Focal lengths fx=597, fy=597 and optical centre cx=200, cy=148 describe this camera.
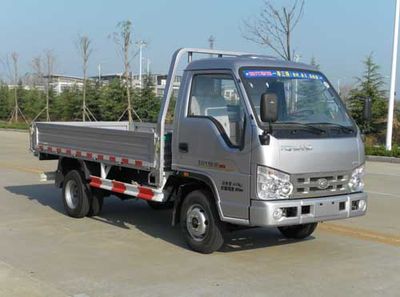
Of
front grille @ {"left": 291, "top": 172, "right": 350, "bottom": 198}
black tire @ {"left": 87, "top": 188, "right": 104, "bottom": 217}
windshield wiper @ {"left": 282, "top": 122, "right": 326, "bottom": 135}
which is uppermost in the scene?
windshield wiper @ {"left": 282, "top": 122, "right": 326, "bottom": 135}

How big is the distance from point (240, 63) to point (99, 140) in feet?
8.82

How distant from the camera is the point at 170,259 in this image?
674 centimetres

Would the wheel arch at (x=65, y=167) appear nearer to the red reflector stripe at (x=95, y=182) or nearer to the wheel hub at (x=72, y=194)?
the wheel hub at (x=72, y=194)

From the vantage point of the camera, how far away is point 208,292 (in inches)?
217

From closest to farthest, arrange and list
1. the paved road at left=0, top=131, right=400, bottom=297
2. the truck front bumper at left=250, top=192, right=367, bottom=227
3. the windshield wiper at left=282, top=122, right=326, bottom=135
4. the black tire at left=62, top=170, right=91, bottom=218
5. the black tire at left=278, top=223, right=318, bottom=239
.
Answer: the paved road at left=0, top=131, right=400, bottom=297
the truck front bumper at left=250, top=192, right=367, bottom=227
the windshield wiper at left=282, top=122, right=326, bottom=135
the black tire at left=278, top=223, right=318, bottom=239
the black tire at left=62, top=170, right=91, bottom=218

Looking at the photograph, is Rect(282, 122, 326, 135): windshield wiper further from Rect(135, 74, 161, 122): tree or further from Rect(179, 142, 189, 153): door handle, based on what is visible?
Rect(135, 74, 161, 122): tree

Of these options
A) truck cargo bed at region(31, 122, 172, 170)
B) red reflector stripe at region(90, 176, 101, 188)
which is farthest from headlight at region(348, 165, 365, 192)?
red reflector stripe at region(90, 176, 101, 188)

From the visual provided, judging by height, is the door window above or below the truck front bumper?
above

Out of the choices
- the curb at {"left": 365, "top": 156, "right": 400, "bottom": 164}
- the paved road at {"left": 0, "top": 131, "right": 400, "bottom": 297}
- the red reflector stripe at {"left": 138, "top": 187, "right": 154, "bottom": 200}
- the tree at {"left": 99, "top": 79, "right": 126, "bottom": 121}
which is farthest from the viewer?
the tree at {"left": 99, "top": 79, "right": 126, "bottom": 121}

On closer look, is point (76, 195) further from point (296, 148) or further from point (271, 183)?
point (296, 148)

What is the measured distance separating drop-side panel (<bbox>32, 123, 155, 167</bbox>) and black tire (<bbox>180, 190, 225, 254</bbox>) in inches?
31.6

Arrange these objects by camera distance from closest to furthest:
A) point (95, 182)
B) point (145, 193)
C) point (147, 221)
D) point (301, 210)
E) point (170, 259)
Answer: point (301, 210) → point (170, 259) → point (145, 193) → point (95, 182) → point (147, 221)

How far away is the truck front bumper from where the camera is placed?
20.4ft

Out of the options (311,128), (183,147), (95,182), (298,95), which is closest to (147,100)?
(95,182)
